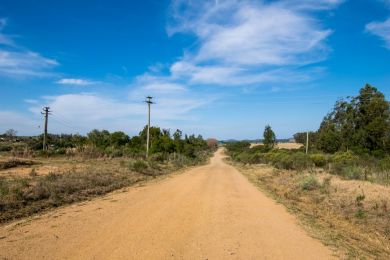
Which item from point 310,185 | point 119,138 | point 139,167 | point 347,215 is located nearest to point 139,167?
point 139,167

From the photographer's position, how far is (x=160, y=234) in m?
7.50

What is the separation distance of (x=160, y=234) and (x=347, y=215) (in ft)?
21.8

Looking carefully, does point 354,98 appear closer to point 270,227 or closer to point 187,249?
point 270,227

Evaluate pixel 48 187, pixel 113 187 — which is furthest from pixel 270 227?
pixel 113 187

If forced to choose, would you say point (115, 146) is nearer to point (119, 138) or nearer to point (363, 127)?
point (119, 138)

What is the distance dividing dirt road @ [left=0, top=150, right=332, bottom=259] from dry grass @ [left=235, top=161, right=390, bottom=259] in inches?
24.3

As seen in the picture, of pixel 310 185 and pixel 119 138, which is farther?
pixel 119 138

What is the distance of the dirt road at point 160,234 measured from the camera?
244 inches

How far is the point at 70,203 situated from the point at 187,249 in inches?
282

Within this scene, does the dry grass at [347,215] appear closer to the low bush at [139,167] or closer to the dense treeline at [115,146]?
the low bush at [139,167]

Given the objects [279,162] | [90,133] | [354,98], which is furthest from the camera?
[90,133]

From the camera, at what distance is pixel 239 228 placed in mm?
8398

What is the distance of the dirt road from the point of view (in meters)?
6.20

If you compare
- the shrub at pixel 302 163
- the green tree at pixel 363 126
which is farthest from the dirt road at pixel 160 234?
Result: the green tree at pixel 363 126
